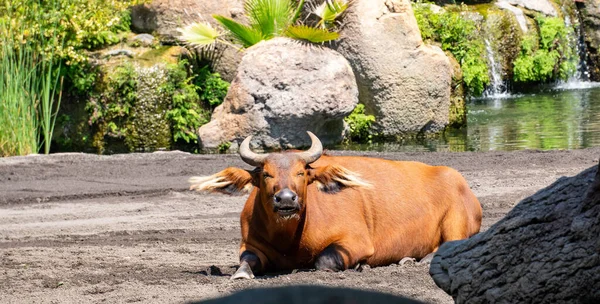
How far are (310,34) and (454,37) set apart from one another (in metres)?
4.84

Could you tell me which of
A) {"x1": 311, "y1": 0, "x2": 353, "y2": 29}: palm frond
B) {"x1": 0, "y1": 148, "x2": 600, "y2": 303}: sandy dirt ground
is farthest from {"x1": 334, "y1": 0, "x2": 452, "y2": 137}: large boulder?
{"x1": 0, "y1": 148, "x2": 600, "y2": 303}: sandy dirt ground

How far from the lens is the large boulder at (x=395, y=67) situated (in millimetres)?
18812

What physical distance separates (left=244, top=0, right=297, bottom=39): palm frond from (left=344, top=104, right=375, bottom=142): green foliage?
218 centimetres

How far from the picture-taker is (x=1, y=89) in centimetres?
1520

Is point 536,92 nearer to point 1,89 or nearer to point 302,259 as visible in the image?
point 1,89

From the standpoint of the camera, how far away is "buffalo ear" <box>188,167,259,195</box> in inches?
303

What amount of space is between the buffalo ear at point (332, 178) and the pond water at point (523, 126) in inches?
373

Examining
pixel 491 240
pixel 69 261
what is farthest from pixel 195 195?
pixel 491 240

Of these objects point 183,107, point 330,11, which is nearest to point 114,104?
point 183,107

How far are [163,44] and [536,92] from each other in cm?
1050

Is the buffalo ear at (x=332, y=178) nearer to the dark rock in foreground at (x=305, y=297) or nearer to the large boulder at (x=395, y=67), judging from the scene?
the dark rock in foreground at (x=305, y=297)

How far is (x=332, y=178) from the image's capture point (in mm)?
7816

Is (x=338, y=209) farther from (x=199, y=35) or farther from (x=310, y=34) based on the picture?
(x=199, y=35)

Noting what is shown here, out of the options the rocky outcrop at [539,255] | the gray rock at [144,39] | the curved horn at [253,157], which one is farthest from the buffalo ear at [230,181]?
the gray rock at [144,39]
